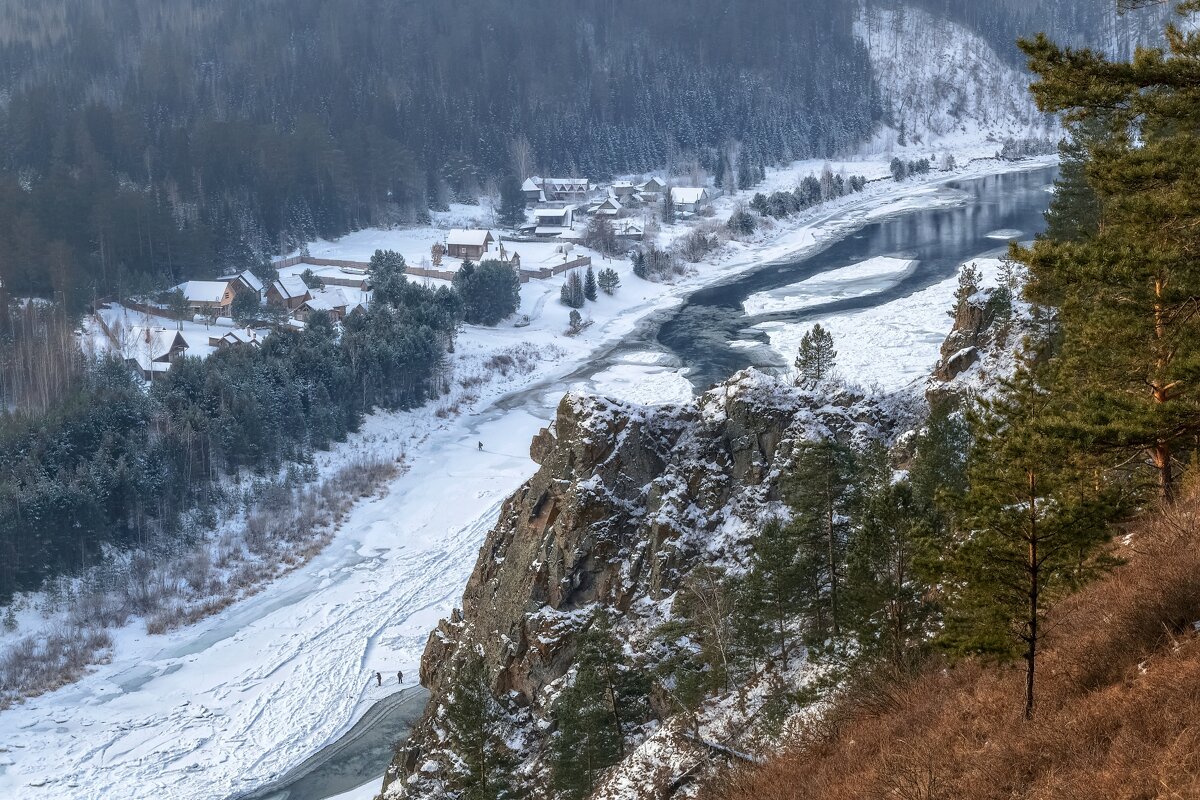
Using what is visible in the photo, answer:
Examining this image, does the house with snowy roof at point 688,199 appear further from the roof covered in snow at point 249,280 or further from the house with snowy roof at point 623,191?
the roof covered in snow at point 249,280

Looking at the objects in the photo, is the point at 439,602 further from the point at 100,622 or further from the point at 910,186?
the point at 910,186

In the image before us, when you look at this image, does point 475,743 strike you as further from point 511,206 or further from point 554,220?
point 511,206

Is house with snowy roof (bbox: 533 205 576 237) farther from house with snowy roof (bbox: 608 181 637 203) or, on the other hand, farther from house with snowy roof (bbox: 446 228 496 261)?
house with snowy roof (bbox: 446 228 496 261)

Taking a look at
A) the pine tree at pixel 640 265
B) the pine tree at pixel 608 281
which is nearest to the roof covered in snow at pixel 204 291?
the pine tree at pixel 608 281

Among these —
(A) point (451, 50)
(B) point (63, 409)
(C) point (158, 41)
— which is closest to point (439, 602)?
(B) point (63, 409)

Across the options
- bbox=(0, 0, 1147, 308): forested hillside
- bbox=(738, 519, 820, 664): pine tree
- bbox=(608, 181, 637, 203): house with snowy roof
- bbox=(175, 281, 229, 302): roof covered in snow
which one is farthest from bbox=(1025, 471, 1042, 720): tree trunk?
bbox=(608, 181, 637, 203): house with snowy roof

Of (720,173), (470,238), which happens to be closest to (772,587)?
(470,238)
